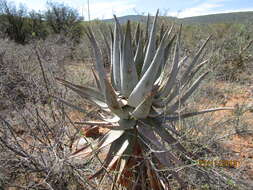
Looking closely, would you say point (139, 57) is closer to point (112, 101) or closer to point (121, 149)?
→ point (112, 101)

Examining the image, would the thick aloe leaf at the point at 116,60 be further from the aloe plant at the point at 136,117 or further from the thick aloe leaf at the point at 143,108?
the thick aloe leaf at the point at 143,108

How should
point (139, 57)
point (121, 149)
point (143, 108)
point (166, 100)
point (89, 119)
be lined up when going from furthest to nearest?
1. point (89, 119)
2. point (139, 57)
3. point (166, 100)
4. point (121, 149)
5. point (143, 108)

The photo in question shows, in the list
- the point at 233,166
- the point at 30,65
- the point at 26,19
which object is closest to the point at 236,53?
the point at 233,166

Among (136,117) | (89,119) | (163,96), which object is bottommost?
(89,119)

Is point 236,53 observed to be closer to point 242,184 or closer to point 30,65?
point 242,184

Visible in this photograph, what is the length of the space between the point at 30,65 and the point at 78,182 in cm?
371

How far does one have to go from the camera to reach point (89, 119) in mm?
3215

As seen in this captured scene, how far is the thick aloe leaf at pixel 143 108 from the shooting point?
1.27 m

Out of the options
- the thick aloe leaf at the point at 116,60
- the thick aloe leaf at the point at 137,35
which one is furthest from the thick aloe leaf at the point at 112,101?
the thick aloe leaf at the point at 137,35

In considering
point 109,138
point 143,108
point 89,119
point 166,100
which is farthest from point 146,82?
point 89,119

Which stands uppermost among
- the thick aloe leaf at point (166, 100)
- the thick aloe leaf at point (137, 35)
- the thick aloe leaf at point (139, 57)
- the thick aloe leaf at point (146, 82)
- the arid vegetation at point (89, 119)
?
the thick aloe leaf at point (137, 35)

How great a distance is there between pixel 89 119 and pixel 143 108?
6.76 feet

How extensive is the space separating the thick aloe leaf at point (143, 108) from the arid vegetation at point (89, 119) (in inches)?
10.9

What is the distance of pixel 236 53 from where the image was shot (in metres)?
7.17
